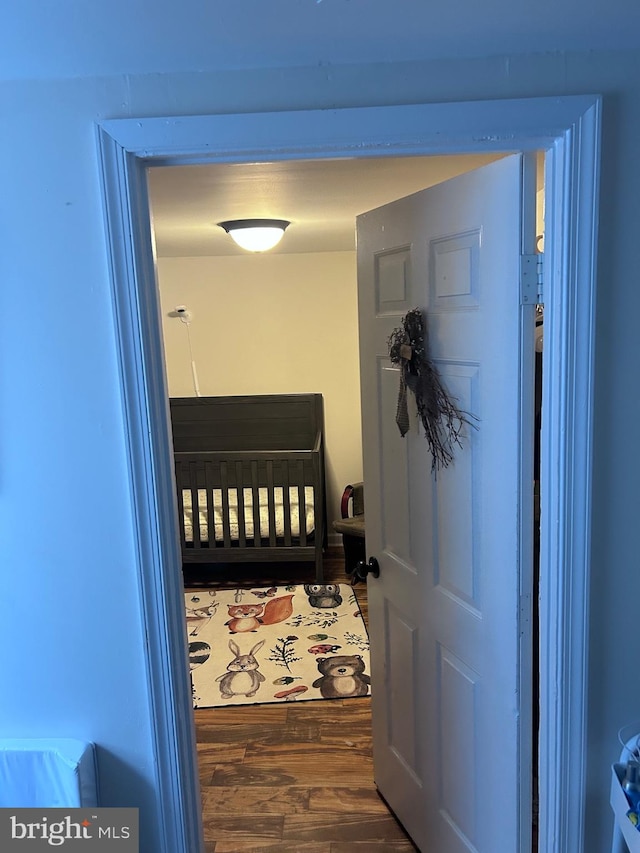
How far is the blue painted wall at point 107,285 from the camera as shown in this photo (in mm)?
1170

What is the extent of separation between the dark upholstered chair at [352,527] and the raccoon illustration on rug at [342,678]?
0.87 meters

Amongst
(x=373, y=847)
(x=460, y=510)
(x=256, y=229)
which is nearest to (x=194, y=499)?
(x=256, y=229)

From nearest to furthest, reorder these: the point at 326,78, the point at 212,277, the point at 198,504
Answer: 1. the point at 326,78
2. the point at 198,504
3. the point at 212,277

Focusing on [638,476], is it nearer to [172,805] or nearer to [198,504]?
[172,805]

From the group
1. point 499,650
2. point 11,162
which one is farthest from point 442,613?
point 11,162

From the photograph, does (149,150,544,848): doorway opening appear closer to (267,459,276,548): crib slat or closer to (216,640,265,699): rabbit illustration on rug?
(267,459,276,548): crib slat

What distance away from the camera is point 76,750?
150 cm

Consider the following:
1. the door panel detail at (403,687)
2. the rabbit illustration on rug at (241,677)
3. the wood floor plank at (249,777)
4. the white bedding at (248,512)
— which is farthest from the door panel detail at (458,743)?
the white bedding at (248,512)

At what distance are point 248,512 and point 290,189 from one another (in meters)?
2.38

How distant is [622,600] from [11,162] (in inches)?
60.2

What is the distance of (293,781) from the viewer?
2.48 m

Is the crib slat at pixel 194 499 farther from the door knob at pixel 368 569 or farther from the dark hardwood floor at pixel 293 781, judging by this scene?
the door knob at pixel 368 569

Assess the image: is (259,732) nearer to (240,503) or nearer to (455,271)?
(240,503)

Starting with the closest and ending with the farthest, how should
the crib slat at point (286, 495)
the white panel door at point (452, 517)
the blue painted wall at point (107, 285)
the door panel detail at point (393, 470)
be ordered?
the blue painted wall at point (107, 285) → the white panel door at point (452, 517) → the door panel detail at point (393, 470) → the crib slat at point (286, 495)
